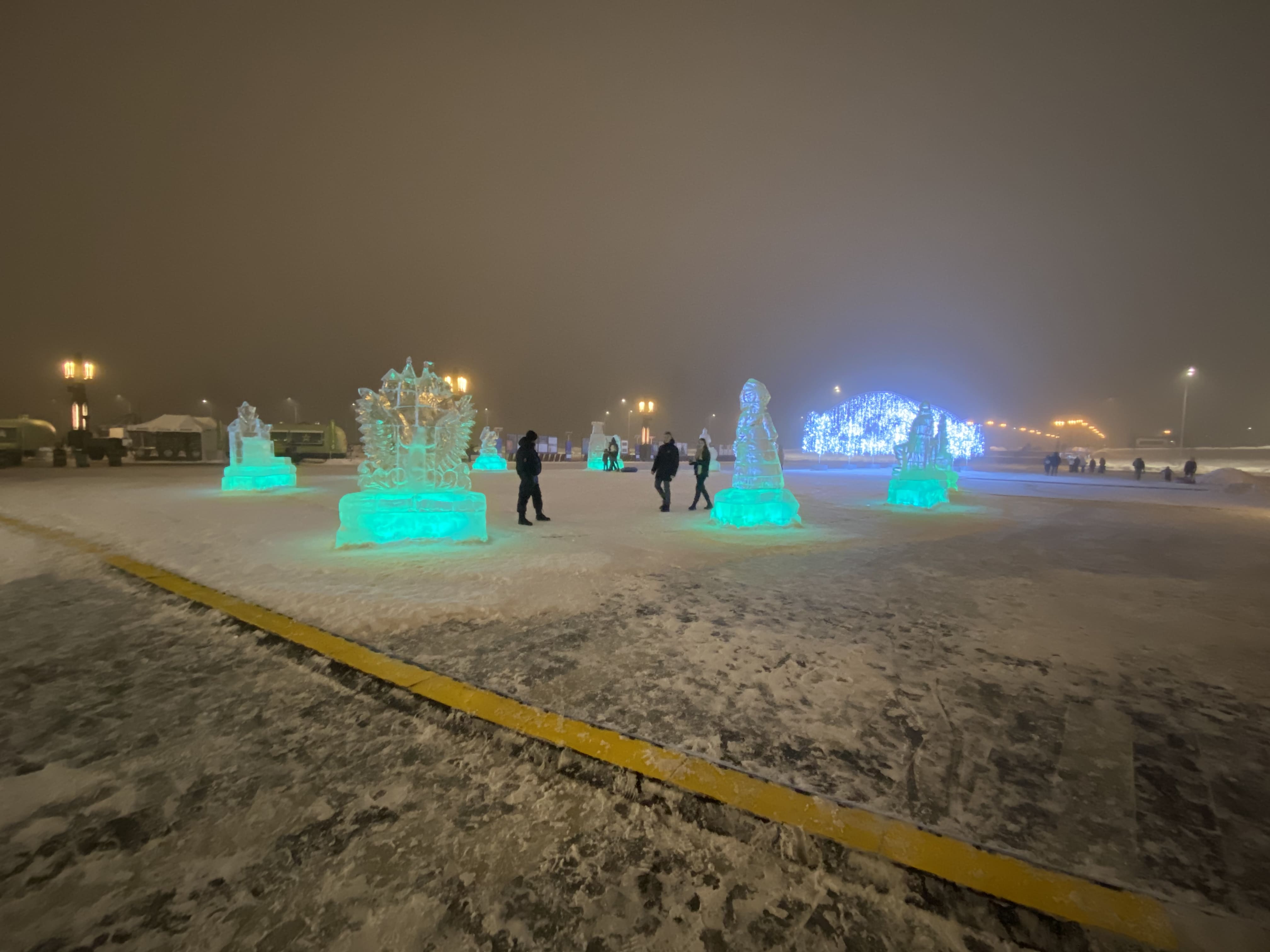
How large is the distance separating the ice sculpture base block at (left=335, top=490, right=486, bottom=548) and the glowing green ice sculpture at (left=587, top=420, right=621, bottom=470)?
64.7 ft

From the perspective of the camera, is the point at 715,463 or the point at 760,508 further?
the point at 715,463

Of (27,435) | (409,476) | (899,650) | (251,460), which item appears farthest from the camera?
(27,435)

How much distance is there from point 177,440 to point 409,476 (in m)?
42.5

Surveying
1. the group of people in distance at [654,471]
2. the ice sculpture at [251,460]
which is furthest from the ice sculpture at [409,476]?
the ice sculpture at [251,460]

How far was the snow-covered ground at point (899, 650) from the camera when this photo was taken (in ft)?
7.52

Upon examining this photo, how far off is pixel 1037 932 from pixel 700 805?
1.13 meters

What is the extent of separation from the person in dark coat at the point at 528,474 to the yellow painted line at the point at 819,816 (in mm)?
5872

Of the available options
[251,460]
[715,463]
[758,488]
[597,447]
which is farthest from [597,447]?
[758,488]

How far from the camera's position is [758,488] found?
9.57 meters

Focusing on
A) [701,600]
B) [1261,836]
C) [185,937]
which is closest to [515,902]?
[185,937]

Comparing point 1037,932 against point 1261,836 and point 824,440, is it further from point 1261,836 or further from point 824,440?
point 824,440

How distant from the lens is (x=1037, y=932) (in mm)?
1682

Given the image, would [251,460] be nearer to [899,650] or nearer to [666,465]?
[666,465]

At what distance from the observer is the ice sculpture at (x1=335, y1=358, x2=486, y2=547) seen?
7.50 meters
